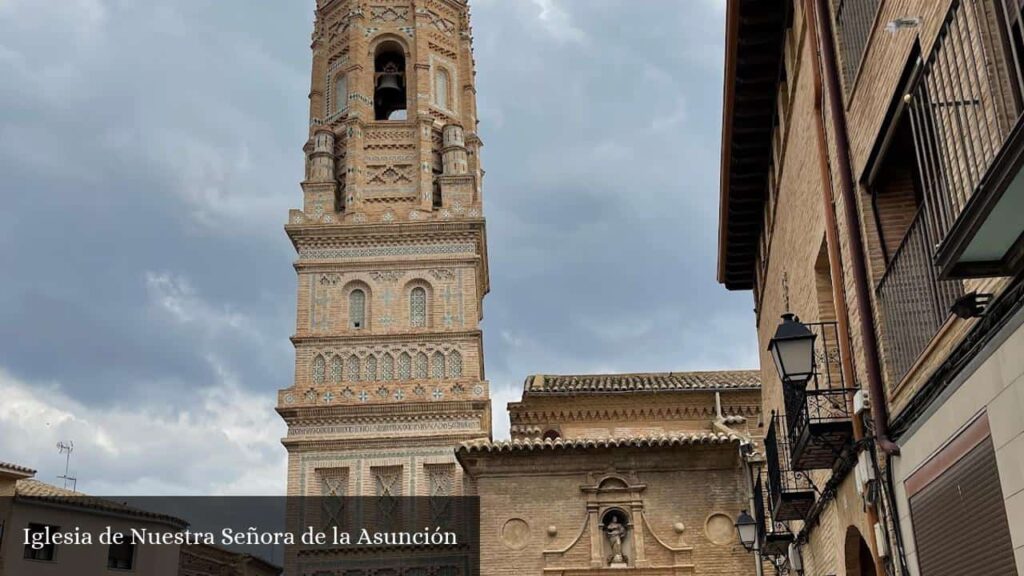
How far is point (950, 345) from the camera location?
6.45 m

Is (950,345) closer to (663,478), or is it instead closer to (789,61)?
(789,61)

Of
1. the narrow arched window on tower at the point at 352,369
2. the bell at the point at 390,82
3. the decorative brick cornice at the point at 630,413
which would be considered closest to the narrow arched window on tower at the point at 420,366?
the narrow arched window on tower at the point at 352,369

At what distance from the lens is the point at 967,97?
5.81 meters

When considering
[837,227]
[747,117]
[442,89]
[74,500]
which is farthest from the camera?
[442,89]

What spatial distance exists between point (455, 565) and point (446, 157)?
1155 cm

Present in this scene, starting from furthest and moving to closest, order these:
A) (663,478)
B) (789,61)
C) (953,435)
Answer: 1. (663,478)
2. (789,61)
3. (953,435)

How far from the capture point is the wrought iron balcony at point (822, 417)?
8383 mm

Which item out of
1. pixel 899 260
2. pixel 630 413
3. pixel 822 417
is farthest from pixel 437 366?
pixel 899 260

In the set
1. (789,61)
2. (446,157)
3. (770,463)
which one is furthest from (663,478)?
(446,157)

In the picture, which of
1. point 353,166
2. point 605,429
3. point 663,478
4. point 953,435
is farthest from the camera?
point 353,166

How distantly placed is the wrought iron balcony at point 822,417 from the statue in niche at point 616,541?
1021cm

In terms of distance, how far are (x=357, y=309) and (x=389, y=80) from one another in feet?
26.2

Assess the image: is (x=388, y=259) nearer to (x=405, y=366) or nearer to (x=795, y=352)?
(x=405, y=366)

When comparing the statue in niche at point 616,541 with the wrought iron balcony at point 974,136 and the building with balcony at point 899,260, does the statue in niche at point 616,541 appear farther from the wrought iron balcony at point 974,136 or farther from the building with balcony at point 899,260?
the wrought iron balcony at point 974,136
